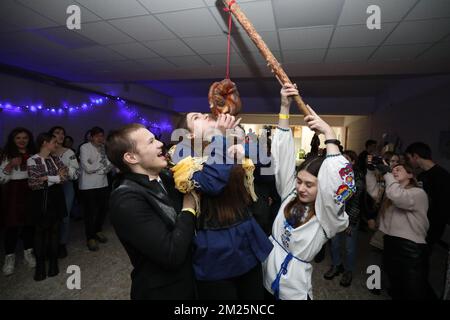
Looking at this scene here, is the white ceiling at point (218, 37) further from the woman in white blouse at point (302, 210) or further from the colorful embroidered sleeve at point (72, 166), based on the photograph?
the woman in white blouse at point (302, 210)

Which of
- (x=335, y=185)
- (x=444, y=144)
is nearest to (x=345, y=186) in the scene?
(x=335, y=185)

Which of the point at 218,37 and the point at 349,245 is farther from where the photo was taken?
the point at 218,37

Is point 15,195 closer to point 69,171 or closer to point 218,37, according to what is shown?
point 69,171

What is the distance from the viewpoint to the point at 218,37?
2996 mm

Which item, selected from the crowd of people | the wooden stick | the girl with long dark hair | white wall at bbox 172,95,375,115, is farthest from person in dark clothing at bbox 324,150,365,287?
white wall at bbox 172,95,375,115

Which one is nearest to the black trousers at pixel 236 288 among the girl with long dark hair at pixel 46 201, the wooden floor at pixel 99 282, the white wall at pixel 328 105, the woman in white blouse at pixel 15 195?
the wooden floor at pixel 99 282

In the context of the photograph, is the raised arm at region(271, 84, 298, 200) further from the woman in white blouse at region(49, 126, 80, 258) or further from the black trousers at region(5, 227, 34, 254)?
the black trousers at region(5, 227, 34, 254)

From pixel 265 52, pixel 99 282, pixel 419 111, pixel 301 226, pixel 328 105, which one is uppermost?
pixel 328 105

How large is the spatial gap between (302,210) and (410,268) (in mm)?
1404

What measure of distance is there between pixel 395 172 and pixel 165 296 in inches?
73.7

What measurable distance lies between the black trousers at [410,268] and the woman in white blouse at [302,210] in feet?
4.05

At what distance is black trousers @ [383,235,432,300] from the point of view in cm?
185

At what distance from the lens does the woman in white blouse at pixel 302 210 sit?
96 centimetres

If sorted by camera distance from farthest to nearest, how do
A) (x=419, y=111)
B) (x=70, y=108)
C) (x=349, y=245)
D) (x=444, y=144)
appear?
(x=70, y=108) → (x=419, y=111) → (x=444, y=144) → (x=349, y=245)
